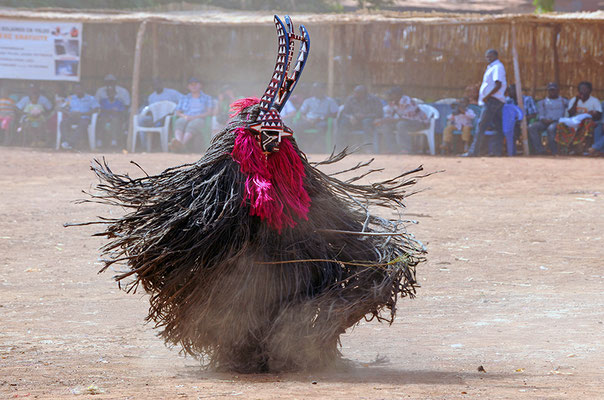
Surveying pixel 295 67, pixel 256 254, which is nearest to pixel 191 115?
pixel 295 67

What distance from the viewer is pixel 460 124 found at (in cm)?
1622

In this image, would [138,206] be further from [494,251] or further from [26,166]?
[26,166]

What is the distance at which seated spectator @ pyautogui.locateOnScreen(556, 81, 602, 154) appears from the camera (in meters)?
15.7

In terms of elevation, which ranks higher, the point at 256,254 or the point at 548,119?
the point at 548,119

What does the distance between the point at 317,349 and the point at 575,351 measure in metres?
1.63

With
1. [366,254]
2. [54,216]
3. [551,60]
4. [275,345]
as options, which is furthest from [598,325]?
[551,60]

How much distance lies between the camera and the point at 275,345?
4.06 metres

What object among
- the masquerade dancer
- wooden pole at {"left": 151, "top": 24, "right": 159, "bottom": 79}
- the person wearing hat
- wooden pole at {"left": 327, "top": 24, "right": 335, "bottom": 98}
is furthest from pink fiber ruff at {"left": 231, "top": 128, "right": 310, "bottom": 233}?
wooden pole at {"left": 151, "top": 24, "right": 159, "bottom": 79}

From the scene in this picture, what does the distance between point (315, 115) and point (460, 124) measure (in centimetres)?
304

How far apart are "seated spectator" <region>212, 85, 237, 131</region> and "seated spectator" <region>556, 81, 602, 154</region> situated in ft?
22.2

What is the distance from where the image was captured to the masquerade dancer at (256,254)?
4004 millimetres

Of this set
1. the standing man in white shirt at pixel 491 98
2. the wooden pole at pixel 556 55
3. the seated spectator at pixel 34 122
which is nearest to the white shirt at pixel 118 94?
the seated spectator at pixel 34 122

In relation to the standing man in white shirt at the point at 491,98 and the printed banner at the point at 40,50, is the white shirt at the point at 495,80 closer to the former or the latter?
the standing man in white shirt at the point at 491,98

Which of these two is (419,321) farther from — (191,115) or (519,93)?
(191,115)
